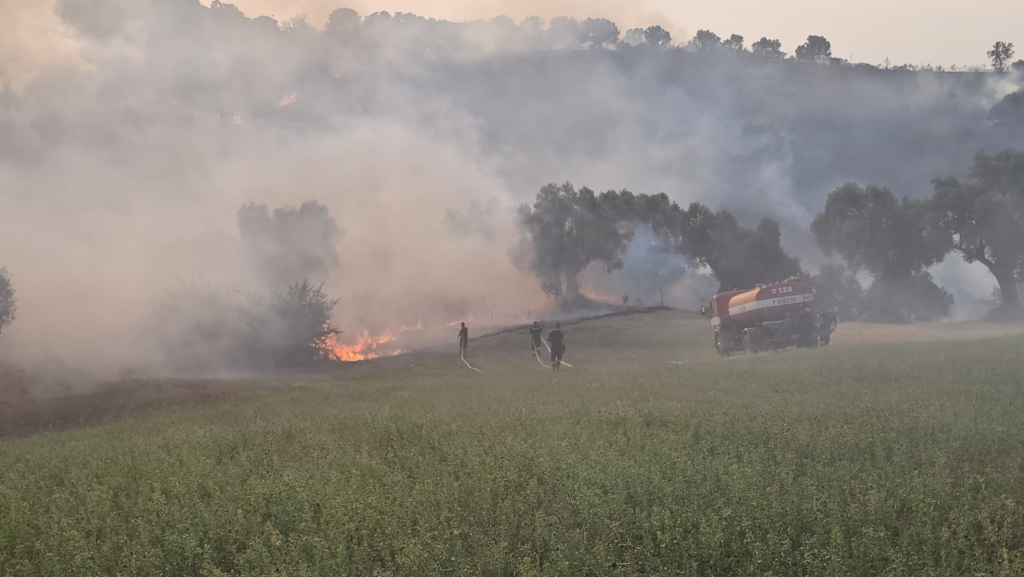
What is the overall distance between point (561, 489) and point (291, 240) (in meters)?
69.2

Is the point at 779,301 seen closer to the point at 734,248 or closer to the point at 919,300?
the point at 734,248

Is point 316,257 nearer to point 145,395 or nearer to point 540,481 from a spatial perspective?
point 145,395

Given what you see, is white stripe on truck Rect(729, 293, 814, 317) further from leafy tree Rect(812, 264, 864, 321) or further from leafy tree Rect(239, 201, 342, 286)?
leafy tree Rect(812, 264, 864, 321)

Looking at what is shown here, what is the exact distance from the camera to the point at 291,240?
76.6m

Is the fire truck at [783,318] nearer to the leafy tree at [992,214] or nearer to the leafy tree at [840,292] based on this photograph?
the leafy tree at [992,214]

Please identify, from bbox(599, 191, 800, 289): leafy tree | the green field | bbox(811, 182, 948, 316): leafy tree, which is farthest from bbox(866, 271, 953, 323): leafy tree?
the green field

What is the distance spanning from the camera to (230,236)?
243 ft

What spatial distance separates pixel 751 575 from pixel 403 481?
5.92 metres

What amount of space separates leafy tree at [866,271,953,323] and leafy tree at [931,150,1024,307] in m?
15.5

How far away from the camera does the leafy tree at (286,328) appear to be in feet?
180

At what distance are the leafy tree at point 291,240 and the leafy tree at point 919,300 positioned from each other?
58941 mm

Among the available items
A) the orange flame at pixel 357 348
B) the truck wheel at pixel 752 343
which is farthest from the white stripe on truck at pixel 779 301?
the orange flame at pixel 357 348

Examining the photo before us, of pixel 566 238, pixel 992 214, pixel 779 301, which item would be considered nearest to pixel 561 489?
pixel 779 301

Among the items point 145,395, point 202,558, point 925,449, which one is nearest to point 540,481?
point 202,558
